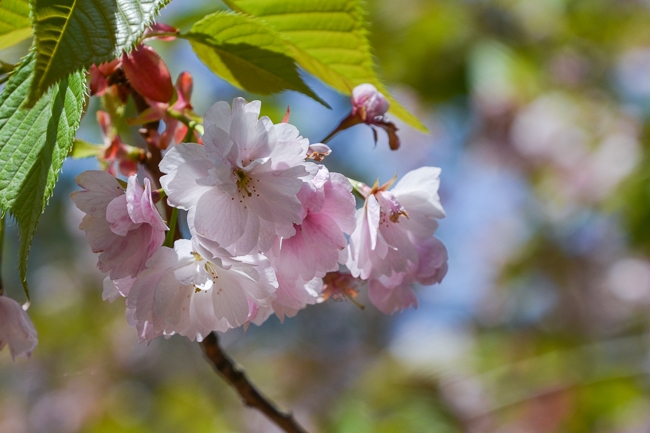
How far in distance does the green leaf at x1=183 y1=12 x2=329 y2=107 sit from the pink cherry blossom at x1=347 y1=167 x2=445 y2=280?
0.49 ft

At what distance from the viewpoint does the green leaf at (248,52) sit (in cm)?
71

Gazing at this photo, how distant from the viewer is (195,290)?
67 centimetres

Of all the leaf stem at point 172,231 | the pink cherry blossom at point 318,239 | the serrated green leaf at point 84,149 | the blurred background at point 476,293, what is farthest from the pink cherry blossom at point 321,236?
the blurred background at point 476,293

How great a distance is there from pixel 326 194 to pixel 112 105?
0.37 m

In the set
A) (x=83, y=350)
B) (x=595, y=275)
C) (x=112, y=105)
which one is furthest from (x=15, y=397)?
(x=112, y=105)

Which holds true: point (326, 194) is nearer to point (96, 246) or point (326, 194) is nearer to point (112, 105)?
point (96, 246)

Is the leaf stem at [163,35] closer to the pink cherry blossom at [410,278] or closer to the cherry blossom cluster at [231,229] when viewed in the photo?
the cherry blossom cluster at [231,229]

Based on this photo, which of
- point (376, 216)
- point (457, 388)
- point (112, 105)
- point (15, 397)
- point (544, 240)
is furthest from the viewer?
point (15, 397)

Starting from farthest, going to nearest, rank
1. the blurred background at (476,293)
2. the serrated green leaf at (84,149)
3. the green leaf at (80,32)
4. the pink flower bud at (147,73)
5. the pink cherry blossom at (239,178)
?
1. the blurred background at (476,293)
2. the serrated green leaf at (84,149)
3. the pink flower bud at (147,73)
4. the pink cherry blossom at (239,178)
5. the green leaf at (80,32)

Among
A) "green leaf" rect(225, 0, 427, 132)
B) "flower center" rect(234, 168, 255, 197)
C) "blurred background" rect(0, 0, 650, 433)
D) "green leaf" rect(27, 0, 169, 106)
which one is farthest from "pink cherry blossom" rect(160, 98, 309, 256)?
"blurred background" rect(0, 0, 650, 433)

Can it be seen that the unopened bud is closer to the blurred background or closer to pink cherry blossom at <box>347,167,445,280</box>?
pink cherry blossom at <box>347,167,445,280</box>

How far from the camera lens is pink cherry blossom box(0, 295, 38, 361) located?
0.73 m

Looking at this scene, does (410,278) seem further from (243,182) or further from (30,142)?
(30,142)

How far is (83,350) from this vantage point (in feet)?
14.2
